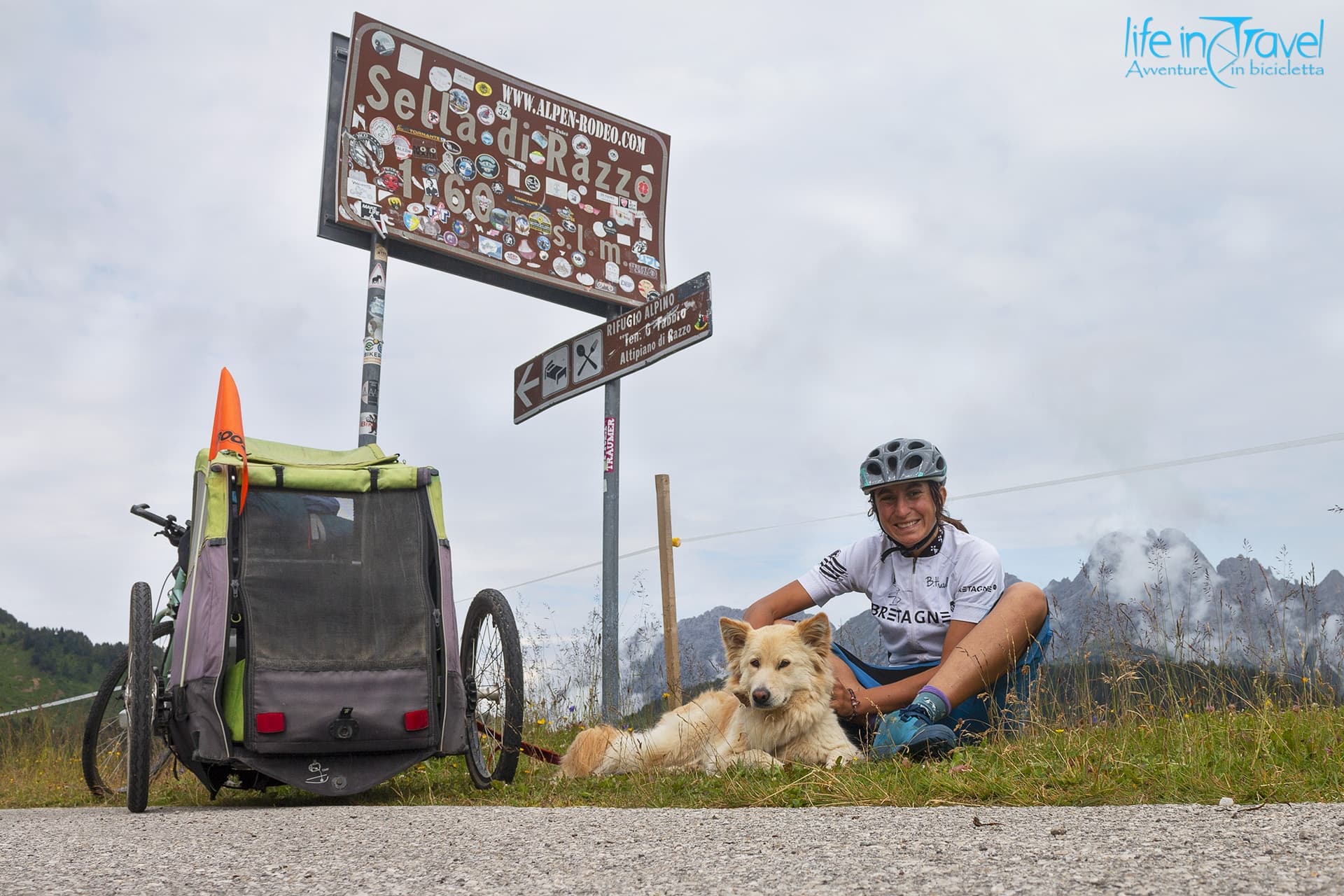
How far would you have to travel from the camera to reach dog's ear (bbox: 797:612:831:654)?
4527mm

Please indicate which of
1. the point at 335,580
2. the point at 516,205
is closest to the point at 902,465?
the point at 335,580

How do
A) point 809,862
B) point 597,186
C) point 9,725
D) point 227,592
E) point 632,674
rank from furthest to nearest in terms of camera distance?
point 597,186
point 9,725
point 632,674
point 227,592
point 809,862

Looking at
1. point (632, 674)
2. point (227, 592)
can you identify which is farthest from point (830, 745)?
point (632, 674)

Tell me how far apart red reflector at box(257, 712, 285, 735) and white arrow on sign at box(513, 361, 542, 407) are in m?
5.19

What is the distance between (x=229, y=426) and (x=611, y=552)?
167 inches

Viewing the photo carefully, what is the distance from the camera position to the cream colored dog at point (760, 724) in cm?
443

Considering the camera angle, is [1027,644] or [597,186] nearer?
[1027,644]

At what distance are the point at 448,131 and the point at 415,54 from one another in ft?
2.39

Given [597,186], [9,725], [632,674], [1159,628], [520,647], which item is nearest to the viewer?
[520,647]

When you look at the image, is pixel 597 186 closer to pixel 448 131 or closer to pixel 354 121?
pixel 448 131

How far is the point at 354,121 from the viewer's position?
8641 millimetres

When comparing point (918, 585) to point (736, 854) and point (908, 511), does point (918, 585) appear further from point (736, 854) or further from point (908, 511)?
point (736, 854)

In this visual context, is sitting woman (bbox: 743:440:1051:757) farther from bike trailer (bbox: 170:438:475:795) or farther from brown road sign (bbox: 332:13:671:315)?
brown road sign (bbox: 332:13:671:315)

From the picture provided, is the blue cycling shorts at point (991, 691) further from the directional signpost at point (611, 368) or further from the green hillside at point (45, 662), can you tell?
the green hillside at point (45, 662)
